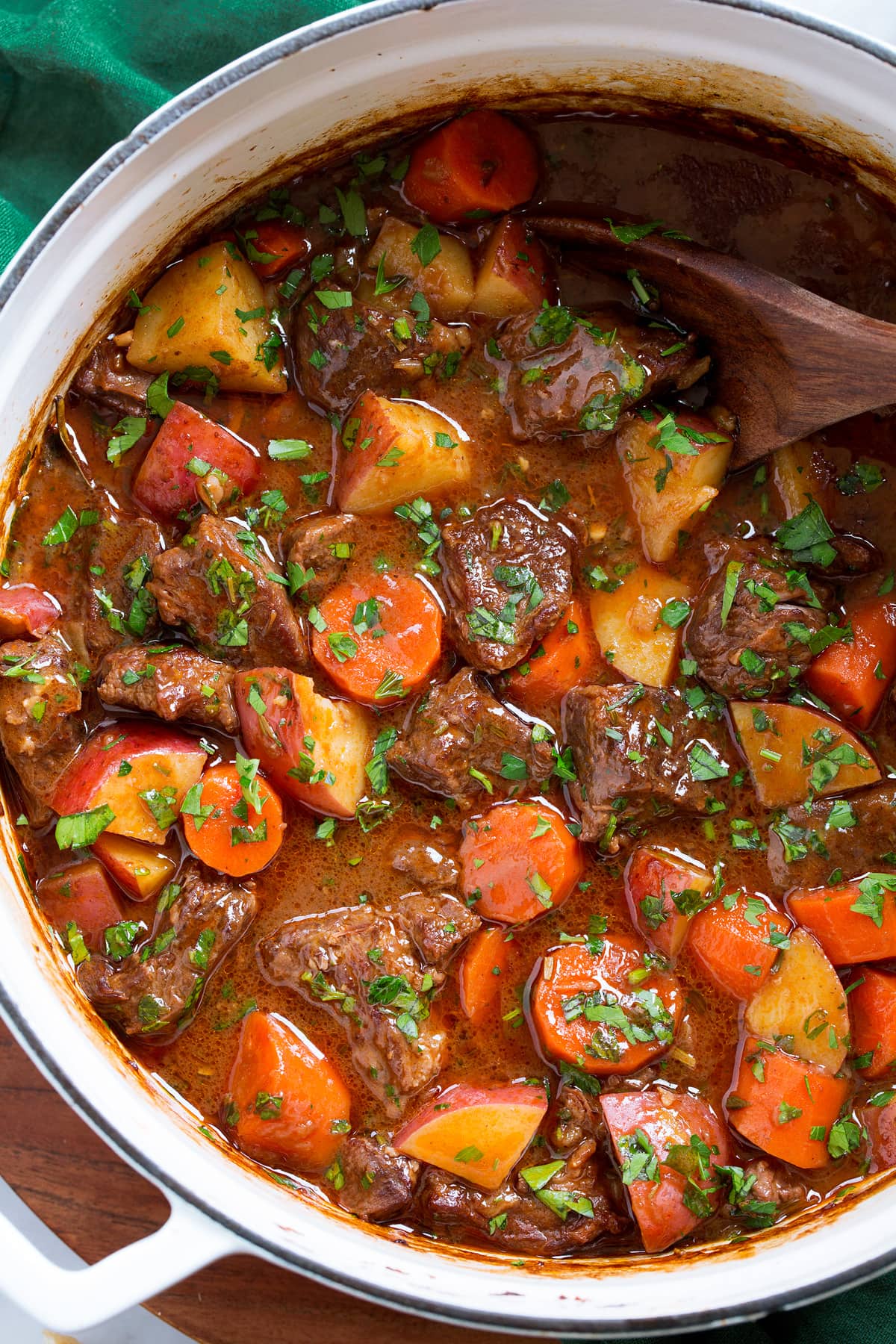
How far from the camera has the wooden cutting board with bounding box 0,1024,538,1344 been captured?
293cm

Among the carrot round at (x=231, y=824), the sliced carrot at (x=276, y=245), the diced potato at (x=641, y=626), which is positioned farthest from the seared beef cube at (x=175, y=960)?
the sliced carrot at (x=276, y=245)

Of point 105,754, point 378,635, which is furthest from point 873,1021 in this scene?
point 105,754

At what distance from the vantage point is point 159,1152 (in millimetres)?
2582

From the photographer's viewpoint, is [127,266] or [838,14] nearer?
[127,266]

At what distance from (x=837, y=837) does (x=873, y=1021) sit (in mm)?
482

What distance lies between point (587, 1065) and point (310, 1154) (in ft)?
2.47

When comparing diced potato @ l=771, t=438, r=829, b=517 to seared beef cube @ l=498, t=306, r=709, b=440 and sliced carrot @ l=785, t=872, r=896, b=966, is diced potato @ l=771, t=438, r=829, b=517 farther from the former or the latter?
sliced carrot @ l=785, t=872, r=896, b=966

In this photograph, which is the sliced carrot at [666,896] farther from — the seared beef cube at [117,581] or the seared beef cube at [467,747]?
the seared beef cube at [117,581]

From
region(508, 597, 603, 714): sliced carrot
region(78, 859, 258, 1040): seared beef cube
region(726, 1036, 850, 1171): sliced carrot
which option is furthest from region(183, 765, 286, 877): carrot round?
region(726, 1036, 850, 1171): sliced carrot

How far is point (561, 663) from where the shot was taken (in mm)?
3037

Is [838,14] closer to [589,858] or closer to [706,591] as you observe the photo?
[706,591]

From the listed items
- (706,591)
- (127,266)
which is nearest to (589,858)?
(706,591)

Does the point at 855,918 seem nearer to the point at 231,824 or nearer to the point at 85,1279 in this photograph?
the point at 231,824

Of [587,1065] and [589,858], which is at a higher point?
[589,858]
